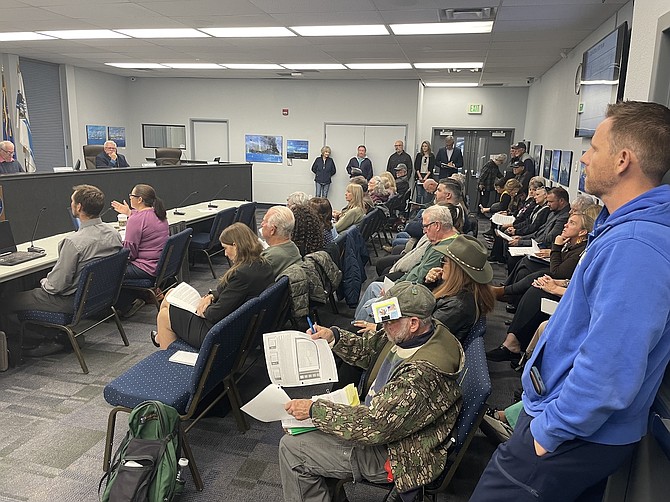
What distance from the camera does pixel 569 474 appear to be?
128 centimetres

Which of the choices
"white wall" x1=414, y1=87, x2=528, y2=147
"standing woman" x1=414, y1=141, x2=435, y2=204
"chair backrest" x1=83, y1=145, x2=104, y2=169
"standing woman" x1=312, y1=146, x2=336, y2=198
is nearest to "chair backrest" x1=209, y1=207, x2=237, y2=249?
"chair backrest" x1=83, y1=145, x2=104, y2=169

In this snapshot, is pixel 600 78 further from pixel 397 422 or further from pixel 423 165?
pixel 423 165

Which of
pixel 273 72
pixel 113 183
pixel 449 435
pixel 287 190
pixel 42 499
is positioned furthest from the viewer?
pixel 287 190

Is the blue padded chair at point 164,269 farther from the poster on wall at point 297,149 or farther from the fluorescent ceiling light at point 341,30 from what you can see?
the poster on wall at point 297,149

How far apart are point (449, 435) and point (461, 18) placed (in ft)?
15.2

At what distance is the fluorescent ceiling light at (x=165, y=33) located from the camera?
6.19 meters

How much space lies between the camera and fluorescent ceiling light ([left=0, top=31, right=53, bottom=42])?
6.74 meters

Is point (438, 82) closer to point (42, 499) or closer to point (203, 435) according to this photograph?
point (203, 435)

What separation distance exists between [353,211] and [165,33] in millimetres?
3504

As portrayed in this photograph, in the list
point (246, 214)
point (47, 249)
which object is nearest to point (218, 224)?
point (246, 214)

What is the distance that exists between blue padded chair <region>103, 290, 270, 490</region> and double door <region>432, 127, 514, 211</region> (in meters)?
10.0

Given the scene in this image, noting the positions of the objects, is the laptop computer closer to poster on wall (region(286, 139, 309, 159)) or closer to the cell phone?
the cell phone

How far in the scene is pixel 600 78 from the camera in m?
4.70

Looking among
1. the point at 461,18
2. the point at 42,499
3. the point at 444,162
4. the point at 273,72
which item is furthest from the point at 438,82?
the point at 42,499
